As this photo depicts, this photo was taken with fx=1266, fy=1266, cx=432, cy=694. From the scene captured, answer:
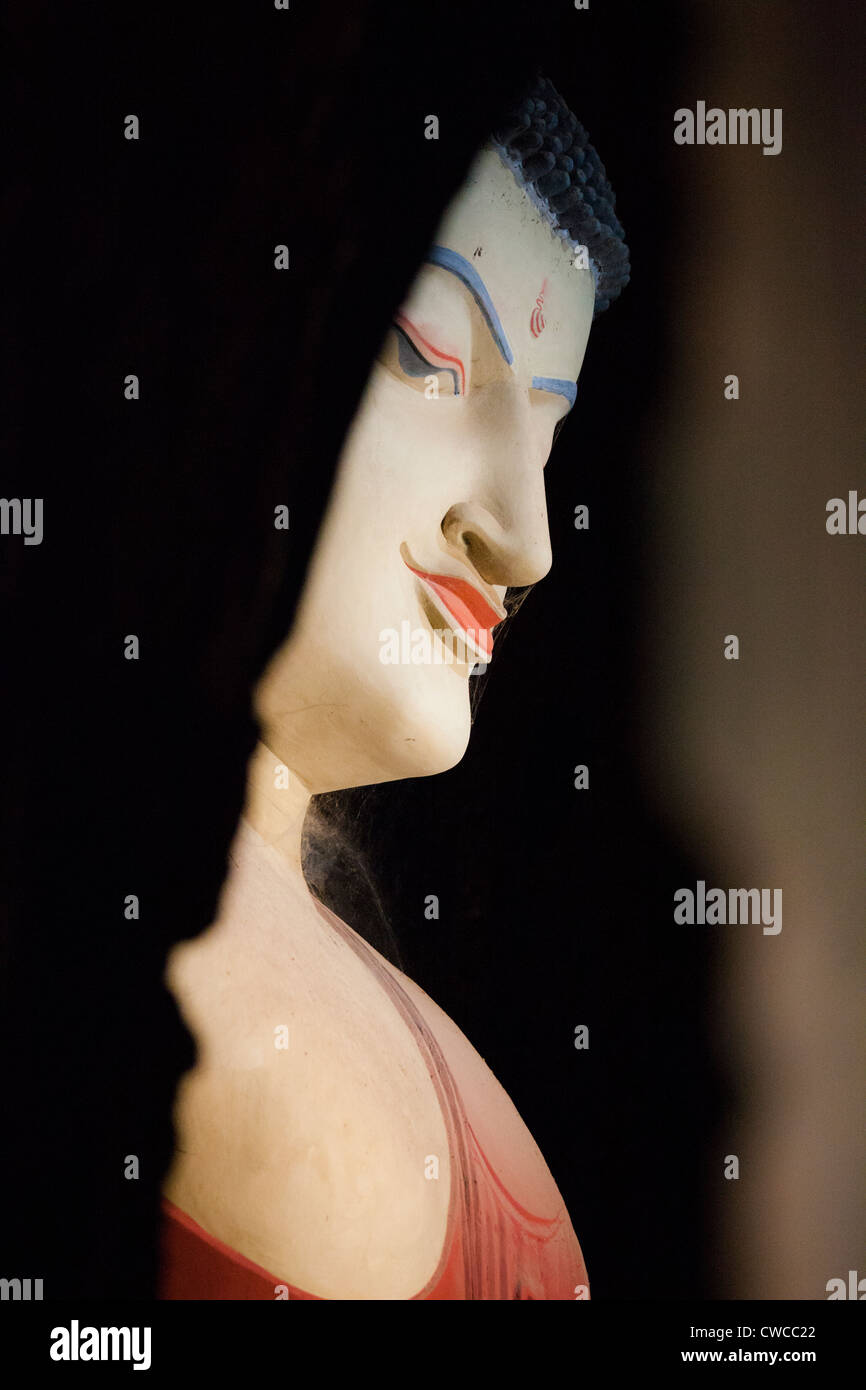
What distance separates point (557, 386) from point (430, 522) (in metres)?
0.22

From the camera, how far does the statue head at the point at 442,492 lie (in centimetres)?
105

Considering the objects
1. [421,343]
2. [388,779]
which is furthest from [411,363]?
[388,779]

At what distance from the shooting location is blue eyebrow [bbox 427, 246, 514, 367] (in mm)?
1102

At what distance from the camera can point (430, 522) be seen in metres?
1.09

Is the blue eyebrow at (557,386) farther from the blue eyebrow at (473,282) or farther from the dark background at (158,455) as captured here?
the dark background at (158,455)

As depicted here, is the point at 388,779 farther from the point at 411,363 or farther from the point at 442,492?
the point at 411,363

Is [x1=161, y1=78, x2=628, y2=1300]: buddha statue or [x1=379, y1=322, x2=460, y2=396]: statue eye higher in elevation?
[x1=379, y1=322, x2=460, y2=396]: statue eye

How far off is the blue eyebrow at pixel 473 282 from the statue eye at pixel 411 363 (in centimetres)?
5

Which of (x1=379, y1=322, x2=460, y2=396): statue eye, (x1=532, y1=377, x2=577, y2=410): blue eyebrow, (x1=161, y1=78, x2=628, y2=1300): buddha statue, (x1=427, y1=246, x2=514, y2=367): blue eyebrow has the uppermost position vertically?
(x1=427, y1=246, x2=514, y2=367): blue eyebrow

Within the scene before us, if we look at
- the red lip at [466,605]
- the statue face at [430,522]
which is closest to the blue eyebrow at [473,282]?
the statue face at [430,522]

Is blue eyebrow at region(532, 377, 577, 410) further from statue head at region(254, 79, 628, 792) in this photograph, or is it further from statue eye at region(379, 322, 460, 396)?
statue eye at region(379, 322, 460, 396)

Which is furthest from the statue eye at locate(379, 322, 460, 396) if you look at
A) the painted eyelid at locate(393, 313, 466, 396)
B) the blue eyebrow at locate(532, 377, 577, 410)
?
the blue eyebrow at locate(532, 377, 577, 410)

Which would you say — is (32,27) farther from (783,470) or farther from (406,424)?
(783,470)
